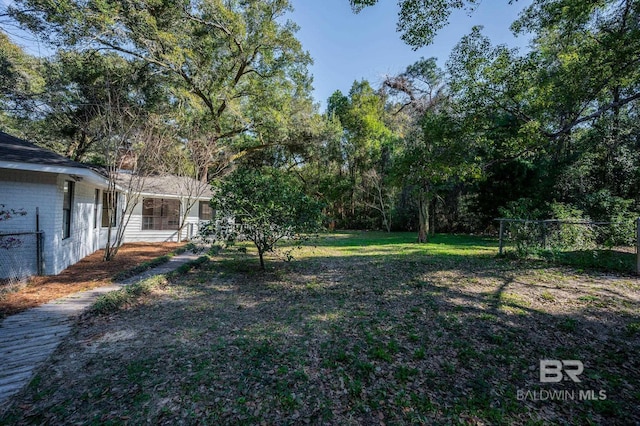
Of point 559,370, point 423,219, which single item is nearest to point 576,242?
point 559,370

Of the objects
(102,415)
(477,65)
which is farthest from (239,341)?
(477,65)

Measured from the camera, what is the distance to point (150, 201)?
13641mm

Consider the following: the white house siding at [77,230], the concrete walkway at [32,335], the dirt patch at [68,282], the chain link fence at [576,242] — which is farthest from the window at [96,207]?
the chain link fence at [576,242]

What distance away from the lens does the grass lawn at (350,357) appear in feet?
8.49

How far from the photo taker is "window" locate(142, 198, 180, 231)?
13570 mm

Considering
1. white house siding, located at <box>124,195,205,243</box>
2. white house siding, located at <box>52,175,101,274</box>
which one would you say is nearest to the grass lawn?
white house siding, located at <box>52,175,101,274</box>

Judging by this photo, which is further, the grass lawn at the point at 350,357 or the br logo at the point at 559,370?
the br logo at the point at 559,370

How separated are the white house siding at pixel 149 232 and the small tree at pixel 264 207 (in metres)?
7.56

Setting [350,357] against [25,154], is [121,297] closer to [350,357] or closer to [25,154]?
[25,154]

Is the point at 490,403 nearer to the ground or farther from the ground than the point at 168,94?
nearer to the ground

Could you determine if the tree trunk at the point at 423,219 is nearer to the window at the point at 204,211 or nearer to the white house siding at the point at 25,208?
the window at the point at 204,211

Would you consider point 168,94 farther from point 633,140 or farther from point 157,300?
point 633,140

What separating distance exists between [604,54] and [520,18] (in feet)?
9.53

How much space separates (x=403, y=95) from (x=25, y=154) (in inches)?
770
